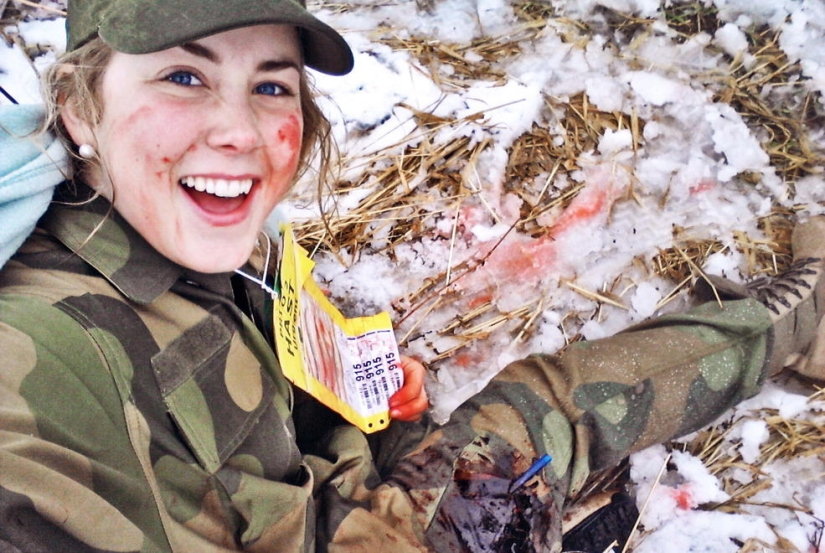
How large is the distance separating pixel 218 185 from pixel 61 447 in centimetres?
56

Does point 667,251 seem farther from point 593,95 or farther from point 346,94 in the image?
point 346,94

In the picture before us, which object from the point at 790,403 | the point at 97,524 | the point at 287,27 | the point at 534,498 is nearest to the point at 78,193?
the point at 287,27

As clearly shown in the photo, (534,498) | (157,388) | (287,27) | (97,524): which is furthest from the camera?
(534,498)

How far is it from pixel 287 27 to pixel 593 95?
1481mm

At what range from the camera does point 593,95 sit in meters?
2.38

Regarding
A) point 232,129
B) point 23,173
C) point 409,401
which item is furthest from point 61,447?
point 409,401

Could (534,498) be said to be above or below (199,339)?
below

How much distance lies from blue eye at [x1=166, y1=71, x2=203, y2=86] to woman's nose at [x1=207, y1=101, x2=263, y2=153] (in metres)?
0.06

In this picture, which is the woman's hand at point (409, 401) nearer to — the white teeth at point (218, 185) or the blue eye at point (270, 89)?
the white teeth at point (218, 185)

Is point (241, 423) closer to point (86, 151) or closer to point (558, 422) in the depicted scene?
point (86, 151)

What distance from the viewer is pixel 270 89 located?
128 centimetres

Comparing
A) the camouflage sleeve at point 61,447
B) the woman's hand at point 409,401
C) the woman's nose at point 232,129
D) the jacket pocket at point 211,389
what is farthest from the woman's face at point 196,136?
the woman's hand at point 409,401

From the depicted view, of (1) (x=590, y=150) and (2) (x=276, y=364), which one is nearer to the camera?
(2) (x=276, y=364)

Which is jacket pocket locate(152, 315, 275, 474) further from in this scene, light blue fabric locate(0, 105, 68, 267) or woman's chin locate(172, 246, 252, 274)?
light blue fabric locate(0, 105, 68, 267)
